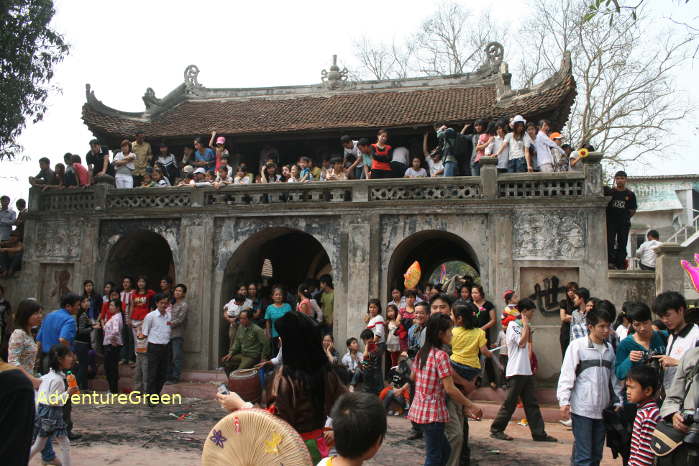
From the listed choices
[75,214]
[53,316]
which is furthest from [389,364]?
[75,214]

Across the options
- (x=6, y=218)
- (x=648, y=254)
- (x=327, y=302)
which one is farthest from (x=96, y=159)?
(x=648, y=254)

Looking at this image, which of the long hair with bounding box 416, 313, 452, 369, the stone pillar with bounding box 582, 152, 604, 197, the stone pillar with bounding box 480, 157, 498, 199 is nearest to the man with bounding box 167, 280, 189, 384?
the stone pillar with bounding box 480, 157, 498, 199

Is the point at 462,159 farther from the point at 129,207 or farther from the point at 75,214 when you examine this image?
the point at 75,214

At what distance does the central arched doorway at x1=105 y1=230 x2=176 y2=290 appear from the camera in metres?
13.9

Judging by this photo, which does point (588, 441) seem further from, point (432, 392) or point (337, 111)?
point (337, 111)

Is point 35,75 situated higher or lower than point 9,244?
higher

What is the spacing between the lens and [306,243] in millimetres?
17938

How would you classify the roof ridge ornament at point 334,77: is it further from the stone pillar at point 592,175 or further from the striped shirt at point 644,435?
the striped shirt at point 644,435

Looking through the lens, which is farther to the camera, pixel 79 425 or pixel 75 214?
pixel 75 214

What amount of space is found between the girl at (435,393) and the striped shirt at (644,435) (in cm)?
118

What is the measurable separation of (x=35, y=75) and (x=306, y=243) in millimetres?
7952

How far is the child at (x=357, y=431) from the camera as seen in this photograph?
2.49 meters

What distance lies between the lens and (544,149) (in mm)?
11844

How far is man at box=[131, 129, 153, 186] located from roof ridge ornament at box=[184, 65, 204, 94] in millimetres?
4178
